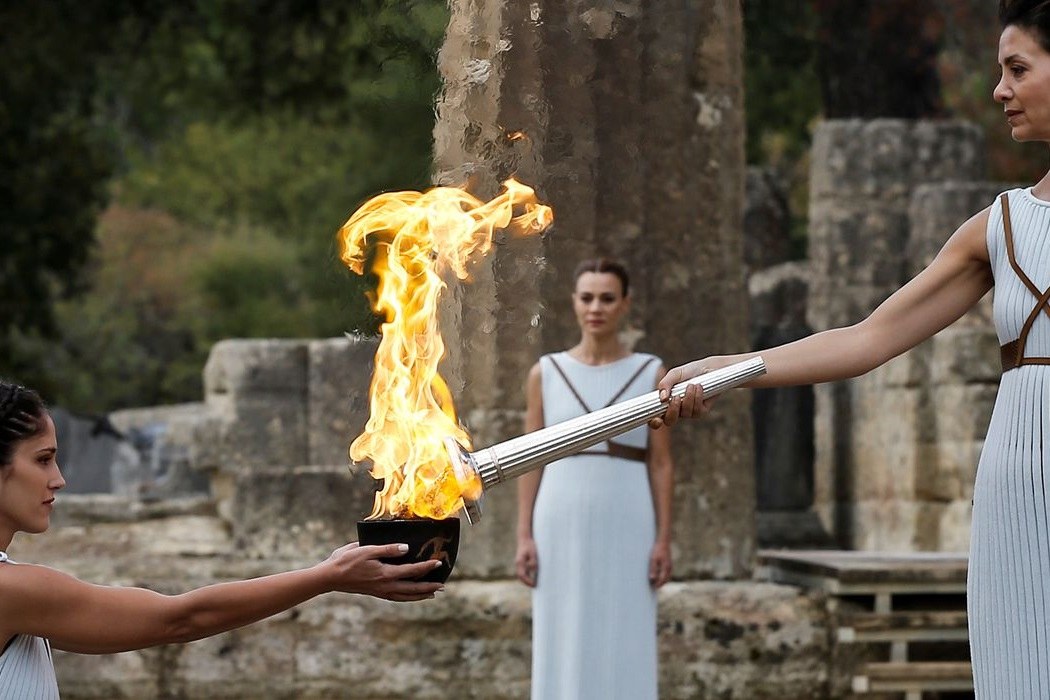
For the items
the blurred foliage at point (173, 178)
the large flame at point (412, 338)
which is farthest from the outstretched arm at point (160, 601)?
the blurred foliage at point (173, 178)

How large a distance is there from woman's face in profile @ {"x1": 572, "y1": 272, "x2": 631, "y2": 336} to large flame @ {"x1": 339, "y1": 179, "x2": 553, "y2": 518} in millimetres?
1794

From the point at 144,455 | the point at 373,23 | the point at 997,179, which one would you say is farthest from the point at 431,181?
the point at 997,179

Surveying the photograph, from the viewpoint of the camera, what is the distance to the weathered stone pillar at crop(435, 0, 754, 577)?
7.12m

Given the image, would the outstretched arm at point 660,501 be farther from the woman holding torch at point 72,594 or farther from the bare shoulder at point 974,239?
the woman holding torch at point 72,594

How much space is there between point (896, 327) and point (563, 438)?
0.72m

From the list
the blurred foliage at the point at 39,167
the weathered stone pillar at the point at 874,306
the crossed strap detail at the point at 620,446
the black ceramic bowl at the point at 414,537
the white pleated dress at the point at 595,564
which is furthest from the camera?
the blurred foliage at the point at 39,167

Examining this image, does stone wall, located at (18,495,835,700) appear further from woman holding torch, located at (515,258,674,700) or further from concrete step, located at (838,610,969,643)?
woman holding torch, located at (515,258,674,700)

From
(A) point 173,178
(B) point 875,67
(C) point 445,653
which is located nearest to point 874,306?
(B) point 875,67

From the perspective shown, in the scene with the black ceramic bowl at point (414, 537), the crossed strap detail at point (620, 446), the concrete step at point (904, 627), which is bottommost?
the black ceramic bowl at point (414, 537)

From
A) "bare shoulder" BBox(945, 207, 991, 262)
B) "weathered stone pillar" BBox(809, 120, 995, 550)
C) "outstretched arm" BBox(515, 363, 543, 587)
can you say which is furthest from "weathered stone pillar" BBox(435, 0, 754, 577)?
"weathered stone pillar" BBox(809, 120, 995, 550)

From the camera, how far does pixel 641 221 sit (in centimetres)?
759

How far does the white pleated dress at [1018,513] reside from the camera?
3211 millimetres

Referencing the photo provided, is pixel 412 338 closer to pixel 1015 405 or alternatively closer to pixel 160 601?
pixel 160 601

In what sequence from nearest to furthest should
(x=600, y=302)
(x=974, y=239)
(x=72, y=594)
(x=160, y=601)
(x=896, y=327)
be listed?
(x=72, y=594) → (x=160, y=601) → (x=974, y=239) → (x=896, y=327) → (x=600, y=302)
